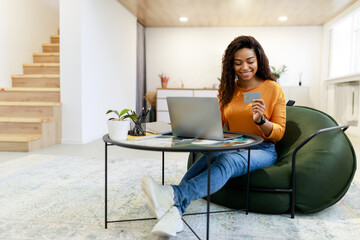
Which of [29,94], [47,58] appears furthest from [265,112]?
[47,58]

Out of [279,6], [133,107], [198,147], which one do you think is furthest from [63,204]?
[279,6]

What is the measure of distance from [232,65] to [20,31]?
4590 millimetres

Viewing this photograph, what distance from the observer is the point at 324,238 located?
4.93ft

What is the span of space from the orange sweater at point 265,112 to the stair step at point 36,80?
3706 millimetres

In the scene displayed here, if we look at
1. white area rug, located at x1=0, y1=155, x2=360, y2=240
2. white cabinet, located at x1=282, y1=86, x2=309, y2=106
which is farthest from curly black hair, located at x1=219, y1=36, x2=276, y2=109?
white cabinet, located at x1=282, y1=86, x2=309, y2=106

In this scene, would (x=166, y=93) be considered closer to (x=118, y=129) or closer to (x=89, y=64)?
(x=89, y=64)

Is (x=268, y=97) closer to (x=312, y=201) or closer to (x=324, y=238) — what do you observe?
(x=312, y=201)

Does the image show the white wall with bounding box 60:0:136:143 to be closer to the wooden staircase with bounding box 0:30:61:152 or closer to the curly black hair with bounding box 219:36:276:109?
the wooden staircase with bounding box 0:30:61:152

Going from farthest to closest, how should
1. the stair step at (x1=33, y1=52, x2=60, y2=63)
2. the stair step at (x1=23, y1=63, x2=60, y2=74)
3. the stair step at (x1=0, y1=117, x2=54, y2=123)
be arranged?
the stair step at (x1=33, y1=52, x2=60, y2=63) → the stair step at (x1=23, y1=63, x2=60, y2=74) → the stair step at (x1=0, y1=117, x2=54, y2=123)

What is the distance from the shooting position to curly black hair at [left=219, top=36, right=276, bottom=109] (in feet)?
6.14

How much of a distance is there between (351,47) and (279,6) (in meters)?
1.74

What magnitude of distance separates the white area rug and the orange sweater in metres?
0.47

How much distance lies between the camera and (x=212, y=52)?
26.1 ft

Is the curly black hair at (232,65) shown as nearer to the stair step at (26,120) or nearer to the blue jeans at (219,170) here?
the blue jeans at (219,170)
